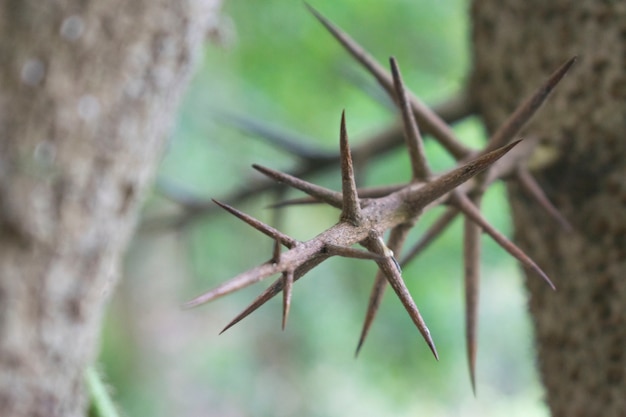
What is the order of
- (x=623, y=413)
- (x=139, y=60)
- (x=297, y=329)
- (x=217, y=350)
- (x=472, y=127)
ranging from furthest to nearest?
(x=217, y=350) < (x=297, y=329) < (x=472, y=127) < (x=139, y=60) < (x=623, y=413)

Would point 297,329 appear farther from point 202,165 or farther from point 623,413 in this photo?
point 623,413

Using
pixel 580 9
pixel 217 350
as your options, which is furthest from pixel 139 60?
pixel 217 350

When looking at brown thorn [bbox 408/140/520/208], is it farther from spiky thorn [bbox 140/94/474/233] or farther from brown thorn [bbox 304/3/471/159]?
spiky thorn [bbox 140/94/474/233]

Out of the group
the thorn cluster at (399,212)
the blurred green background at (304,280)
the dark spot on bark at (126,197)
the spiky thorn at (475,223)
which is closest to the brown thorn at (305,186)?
the thorn cluster at (399,212)

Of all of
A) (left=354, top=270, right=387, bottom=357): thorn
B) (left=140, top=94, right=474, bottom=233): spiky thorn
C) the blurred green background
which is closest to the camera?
(left=354, top=270, right=387, bottom=357): thorn

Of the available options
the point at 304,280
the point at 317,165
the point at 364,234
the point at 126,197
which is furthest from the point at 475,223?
the point at 304,280

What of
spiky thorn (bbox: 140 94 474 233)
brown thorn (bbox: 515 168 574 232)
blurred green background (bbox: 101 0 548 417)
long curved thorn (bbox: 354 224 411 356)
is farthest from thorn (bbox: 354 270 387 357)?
blurred green background (bbox: 101 0 548 417)

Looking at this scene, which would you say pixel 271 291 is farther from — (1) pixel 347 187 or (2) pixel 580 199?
(2) pixel 580 199

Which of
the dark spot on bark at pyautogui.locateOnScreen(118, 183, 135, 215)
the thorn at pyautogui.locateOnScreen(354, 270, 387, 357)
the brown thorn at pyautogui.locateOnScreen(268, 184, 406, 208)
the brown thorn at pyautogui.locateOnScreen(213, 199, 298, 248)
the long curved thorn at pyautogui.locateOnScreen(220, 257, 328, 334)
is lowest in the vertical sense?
the dark spot on bark at pyautogui.locateOnScreen(118, 183, 135, 215)
